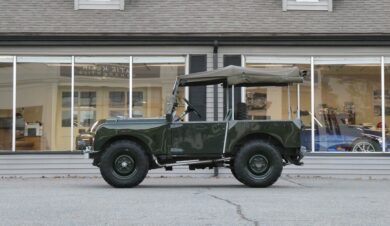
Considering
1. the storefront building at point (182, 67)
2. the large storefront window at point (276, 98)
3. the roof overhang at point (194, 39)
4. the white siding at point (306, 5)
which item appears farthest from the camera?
the white siding at point (306, 5)

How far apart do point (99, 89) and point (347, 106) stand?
6.31 meters

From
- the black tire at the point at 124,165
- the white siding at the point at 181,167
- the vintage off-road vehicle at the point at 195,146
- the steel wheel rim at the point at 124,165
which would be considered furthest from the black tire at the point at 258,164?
the white siding at the point at 181,167

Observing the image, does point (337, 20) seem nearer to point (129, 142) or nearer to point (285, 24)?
point (285, 24)

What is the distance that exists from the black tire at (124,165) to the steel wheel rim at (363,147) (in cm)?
620

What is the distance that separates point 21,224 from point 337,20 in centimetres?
1057

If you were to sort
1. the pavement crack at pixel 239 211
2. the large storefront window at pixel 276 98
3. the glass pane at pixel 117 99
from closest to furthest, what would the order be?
the pavement crack at pixel 239 211 < the large storefront window at pixel 276 98 < the glass pane at pixel 117 99

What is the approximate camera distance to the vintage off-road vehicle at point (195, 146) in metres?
11.8

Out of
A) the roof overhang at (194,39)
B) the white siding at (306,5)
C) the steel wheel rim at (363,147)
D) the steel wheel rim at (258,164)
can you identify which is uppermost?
the white siding at (306,5)

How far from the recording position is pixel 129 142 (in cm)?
1190

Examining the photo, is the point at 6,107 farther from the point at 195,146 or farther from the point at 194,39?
the point at 195,146

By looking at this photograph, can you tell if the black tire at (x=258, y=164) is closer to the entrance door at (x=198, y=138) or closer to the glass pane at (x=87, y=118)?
the entrance door at (x=198, y=138)

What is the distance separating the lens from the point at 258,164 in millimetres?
11789

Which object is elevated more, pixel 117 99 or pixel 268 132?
pixel 117 99

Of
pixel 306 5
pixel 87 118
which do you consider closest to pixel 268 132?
pixel 306 5
